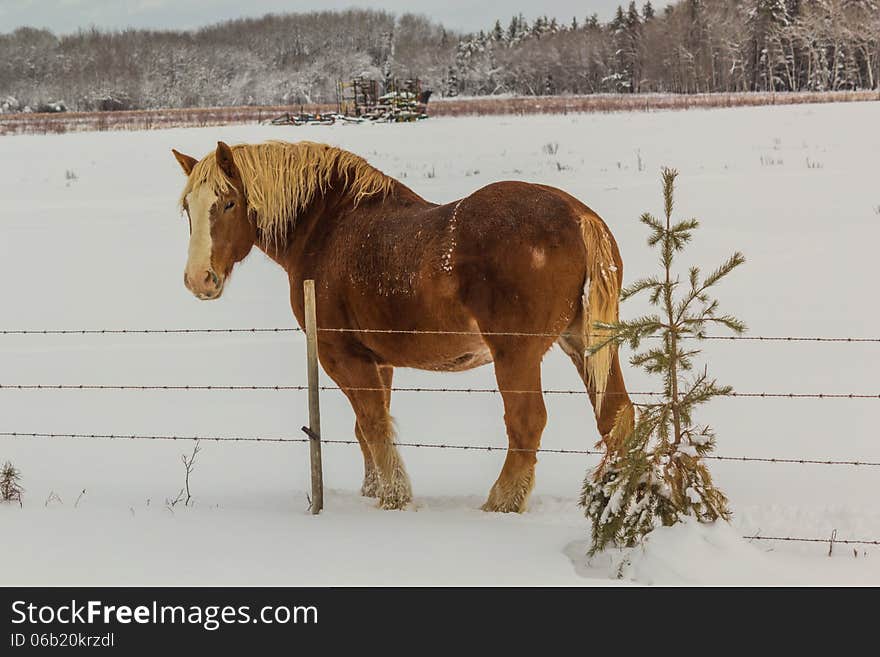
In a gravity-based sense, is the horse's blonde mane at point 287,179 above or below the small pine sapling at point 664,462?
above

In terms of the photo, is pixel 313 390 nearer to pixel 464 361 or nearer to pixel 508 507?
pixel 464 361

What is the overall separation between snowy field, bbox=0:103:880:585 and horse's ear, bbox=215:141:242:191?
1831 mm

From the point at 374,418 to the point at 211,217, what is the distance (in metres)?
1.44

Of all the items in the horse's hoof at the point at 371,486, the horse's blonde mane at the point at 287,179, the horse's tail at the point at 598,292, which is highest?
the horse's blonde mane at the point at 287,179

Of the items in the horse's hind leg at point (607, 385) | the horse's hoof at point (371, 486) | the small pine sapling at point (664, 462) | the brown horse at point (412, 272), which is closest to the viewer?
the small pine sapling at point (664, 462)

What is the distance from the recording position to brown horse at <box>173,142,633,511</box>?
4742mm

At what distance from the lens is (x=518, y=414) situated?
16.0ft

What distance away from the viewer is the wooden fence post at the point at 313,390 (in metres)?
4.84

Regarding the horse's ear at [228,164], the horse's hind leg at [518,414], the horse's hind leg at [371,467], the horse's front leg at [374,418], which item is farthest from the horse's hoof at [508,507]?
the horse's ear at [228,164]

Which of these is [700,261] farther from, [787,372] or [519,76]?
[519,76]

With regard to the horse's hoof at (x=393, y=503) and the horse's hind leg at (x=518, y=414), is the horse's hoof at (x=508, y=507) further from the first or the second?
the horse's hoof at (x=393, y=503)

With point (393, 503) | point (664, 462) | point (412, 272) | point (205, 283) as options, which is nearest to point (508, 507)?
point (393, 503)

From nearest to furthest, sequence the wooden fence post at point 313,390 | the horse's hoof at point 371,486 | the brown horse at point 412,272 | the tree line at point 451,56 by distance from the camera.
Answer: the brown horse at point 412,272, the wooden fence post at point 313,390, the horse's hoof at point 371,486, the tree line at point 451,56

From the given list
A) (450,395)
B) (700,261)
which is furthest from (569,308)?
(700,261)
